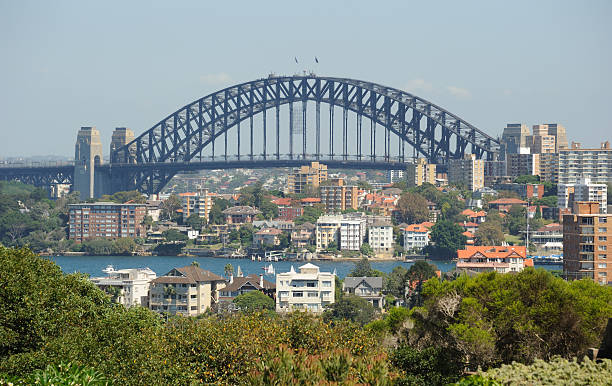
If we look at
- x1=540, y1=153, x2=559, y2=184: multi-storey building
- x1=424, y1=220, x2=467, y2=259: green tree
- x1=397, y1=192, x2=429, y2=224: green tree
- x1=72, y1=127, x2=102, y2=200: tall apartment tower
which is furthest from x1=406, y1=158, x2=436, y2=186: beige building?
x1=72, y1=127, x2=102, y2=200: tall apartment tower

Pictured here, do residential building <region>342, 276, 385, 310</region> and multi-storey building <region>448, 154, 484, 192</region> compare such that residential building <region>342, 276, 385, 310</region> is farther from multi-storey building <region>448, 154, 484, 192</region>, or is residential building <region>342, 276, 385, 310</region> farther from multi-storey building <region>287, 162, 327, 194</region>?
multi-storey building <region>287, 162, 327, 194</region>

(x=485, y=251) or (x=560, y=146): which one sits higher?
(x=560, y=146)

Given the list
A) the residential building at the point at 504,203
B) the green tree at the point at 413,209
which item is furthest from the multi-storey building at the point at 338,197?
the residential building at the point at 504,203

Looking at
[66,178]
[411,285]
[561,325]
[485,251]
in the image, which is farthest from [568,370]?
[66,178]

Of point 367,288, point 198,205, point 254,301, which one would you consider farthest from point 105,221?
point 254,301

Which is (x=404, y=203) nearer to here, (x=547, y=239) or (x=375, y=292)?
(x=547, y=239)

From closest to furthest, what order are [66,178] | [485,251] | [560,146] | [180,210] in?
[485,251] → [180,210] → [560,146] → [66,178]
